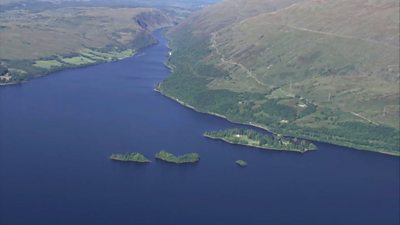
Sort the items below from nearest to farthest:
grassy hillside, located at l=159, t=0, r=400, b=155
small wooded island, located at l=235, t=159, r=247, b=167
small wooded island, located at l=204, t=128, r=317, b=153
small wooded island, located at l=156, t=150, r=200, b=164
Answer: small wooded island, located at l=156, t=150, r=200, b=164 < small wooded island, located at l=235, t=159, r=247, b=167 < small wooded island, located at l=204, t=128, r=317, b=153 < grassy hillside, located at l=159, t=0, r=400, b=155

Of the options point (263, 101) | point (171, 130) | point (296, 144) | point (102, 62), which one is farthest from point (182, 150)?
point (102, 62)

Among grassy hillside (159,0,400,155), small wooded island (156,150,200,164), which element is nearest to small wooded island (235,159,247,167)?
small wooded island (156,150,200,164)

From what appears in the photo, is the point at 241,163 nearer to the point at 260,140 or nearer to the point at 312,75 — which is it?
the point at 260,140

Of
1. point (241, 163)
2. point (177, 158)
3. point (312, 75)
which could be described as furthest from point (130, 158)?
point (312, 75)

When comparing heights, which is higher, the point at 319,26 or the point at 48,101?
the point at 319,26

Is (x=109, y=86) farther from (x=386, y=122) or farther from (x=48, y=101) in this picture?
(x=386, y=122)

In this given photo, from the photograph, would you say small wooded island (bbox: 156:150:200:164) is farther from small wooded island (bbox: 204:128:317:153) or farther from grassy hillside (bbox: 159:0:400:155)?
grassy hillside (bbox: 159:0:400:155)
